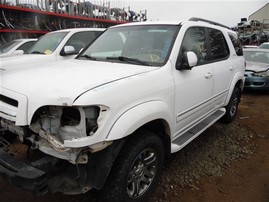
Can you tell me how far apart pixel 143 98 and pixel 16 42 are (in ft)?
25.2

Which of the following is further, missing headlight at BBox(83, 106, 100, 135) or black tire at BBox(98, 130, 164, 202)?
black tire at BBox(98, 130, 164, 202)

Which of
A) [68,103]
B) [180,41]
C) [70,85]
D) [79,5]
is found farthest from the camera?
[79,5]

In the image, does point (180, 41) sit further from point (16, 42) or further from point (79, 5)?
point (79, 5)

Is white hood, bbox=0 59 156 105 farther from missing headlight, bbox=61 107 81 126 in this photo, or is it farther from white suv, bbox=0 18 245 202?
missing headlight, bbox=61 107 81 126

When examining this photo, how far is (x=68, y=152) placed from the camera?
213 cm

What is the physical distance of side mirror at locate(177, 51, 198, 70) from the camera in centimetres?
296

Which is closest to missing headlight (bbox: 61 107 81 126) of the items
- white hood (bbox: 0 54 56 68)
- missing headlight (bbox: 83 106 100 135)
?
missing headlight (bbox: 83 106 100 135)

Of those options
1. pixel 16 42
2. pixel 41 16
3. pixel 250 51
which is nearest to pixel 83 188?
pixel 16 42

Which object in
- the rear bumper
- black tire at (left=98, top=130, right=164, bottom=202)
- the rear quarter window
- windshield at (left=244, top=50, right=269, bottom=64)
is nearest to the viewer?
the rear bumper

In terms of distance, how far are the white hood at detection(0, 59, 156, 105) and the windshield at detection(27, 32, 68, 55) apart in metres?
3.36

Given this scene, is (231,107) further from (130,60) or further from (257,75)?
(257,75)

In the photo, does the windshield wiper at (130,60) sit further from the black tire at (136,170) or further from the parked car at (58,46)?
the parked car at (58,46)

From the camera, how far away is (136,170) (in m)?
2.58

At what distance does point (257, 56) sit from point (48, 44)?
7.05m
